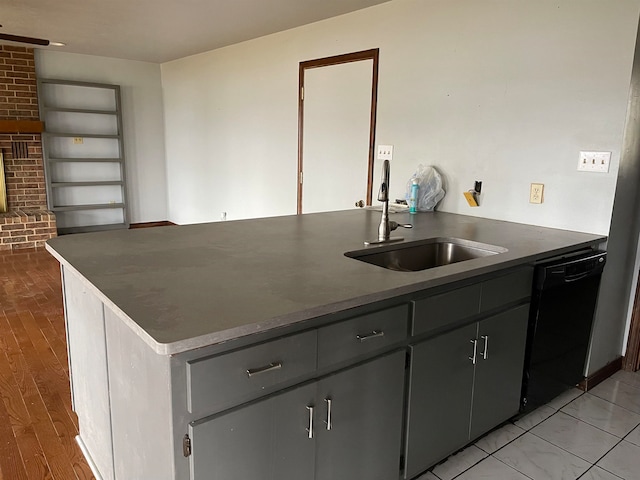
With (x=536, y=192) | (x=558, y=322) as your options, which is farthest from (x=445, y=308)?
(x=536, y=192)

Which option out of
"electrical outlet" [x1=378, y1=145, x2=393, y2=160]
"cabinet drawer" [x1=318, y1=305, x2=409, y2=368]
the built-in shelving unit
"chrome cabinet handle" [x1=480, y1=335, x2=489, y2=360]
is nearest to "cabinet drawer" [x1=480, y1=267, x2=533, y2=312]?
"chrome cabinet handle" [x1=480, y1=335, x2=489, y2=360]

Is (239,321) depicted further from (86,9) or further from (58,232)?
(58,232)

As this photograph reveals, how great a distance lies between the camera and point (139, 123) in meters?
6.79

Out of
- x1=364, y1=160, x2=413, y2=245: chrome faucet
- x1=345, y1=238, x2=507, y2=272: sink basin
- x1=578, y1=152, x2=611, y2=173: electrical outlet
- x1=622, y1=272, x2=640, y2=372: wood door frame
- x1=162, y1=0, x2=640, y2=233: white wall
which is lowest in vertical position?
x1=622, y1=272, x2=640, y2=372: wood door frame

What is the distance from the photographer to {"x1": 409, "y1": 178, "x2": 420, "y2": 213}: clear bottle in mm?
3143

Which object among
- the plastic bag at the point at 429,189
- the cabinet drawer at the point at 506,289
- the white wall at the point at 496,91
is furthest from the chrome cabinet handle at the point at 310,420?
the plastic bag at the point at 429,189

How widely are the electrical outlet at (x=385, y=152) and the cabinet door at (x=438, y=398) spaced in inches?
74.3

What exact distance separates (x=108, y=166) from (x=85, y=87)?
106 cm

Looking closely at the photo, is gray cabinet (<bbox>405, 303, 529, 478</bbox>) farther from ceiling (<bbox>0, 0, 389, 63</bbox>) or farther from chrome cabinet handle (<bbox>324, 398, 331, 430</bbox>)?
ceiling (<bbox>0, 0, 389, 63</bbox>)

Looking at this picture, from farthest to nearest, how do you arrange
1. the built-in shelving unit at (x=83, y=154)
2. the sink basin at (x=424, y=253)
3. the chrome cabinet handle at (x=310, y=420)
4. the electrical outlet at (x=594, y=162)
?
the built-in shelving unit at (x=83, y=154) → the electrical outlet at (x=594, y=162) → the sink basin at (x=424, y=253) → the chrome cabinet handle at (x=310, y=420)

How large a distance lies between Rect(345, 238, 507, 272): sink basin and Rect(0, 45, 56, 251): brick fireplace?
5125mm

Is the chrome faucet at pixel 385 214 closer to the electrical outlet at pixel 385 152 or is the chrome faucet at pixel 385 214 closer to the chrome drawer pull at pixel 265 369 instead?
the chrome drawer pull at pixel 265 369

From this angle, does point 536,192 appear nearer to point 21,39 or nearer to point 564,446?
point 564,446

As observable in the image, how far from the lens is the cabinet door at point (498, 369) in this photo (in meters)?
1.96
